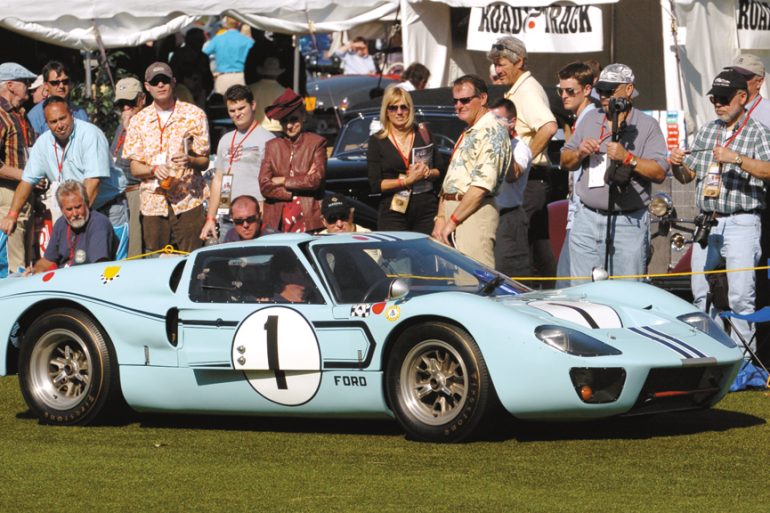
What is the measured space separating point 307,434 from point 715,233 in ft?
11.6

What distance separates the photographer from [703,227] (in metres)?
9.88

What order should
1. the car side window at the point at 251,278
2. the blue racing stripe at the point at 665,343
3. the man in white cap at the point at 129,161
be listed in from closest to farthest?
the blue racing stripe at the point at 665,343
the car side window at the point at 251,278
the man in white cap at the point at 129,161

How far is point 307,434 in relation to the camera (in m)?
7.95

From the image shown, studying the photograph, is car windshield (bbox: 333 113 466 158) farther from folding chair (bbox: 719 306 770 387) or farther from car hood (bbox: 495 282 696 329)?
car hood (bbox: 495 282 696 329)

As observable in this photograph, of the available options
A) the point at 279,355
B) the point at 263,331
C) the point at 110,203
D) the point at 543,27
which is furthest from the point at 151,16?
the point at 279,355

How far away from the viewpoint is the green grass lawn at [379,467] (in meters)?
5.96

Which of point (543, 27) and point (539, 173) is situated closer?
point (539, 173)

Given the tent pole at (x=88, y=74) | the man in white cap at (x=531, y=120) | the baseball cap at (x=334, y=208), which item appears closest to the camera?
the baseball cap at (x=334, y=208)

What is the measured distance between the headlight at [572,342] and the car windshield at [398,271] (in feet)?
2.92

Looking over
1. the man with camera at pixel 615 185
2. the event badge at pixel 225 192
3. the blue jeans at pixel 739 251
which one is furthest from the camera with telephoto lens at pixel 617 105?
the event badge at pixel 225 192

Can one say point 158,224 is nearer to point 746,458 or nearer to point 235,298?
point 235,298

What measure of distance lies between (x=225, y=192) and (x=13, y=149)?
7.56 feet

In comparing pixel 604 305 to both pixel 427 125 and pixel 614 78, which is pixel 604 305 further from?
pixel 427 125

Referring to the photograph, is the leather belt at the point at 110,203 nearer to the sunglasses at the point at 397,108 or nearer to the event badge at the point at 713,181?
the sunglasses at the point at 397,108
